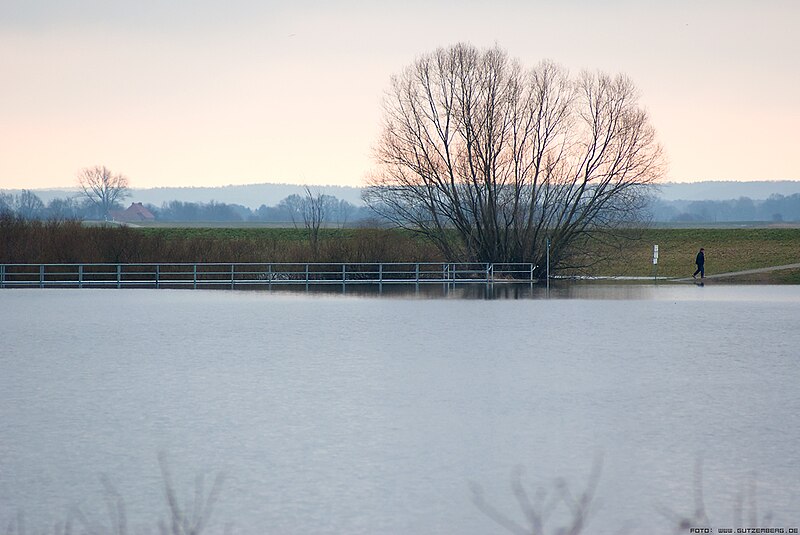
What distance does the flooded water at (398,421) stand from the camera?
10.2m

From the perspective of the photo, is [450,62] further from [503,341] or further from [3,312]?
[503,341]

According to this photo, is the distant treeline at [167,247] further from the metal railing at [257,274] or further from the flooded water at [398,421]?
the flooded water at [398,421]

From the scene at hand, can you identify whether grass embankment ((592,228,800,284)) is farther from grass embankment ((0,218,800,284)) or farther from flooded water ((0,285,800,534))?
flooded water ((0,285,800,534))

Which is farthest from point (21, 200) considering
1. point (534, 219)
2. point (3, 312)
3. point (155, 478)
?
point (155, 478)

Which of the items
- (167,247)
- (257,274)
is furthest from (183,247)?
(257,274)

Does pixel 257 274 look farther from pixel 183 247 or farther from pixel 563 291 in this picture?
pixel 563 291

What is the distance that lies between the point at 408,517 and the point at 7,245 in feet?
163

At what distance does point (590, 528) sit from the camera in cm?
934

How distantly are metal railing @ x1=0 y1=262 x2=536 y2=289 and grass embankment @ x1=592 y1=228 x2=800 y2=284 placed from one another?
8401 mm

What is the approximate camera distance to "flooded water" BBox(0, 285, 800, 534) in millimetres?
10156

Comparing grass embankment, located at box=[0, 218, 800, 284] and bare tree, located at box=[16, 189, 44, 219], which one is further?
bare tree, located at box=[16, 189, 44, 219]

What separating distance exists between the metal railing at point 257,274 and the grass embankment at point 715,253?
840 centimetres

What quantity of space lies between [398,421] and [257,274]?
40552 mm

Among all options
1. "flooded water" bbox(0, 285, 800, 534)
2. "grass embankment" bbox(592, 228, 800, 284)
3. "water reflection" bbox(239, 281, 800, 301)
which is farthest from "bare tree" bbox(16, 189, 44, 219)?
"flooded water" bbox(0, 285, 800, 534)
